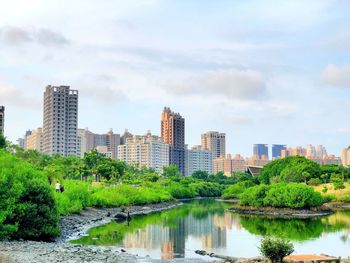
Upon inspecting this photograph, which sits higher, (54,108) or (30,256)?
(54,108)

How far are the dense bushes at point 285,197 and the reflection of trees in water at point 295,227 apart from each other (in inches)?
634

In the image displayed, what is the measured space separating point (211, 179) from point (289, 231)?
117653mm

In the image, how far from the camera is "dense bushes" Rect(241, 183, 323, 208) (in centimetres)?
8719

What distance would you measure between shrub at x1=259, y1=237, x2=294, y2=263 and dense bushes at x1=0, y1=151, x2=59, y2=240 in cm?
1849

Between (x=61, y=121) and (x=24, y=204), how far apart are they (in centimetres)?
15231

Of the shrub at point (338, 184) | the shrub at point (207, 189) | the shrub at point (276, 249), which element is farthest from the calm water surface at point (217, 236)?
the shrub at point (207, 189)

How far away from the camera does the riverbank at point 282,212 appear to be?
7988 centimetres

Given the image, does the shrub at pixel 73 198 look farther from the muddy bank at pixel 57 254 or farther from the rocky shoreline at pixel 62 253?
the muddy bank at pixel 57 254

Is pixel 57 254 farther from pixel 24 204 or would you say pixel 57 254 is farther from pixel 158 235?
pixel 158 235

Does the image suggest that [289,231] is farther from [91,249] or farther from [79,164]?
[79,164]

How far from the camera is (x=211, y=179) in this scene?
173000mm

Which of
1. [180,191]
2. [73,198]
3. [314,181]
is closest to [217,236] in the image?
[73,198]

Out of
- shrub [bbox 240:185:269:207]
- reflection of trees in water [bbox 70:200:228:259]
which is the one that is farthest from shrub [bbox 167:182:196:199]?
reflection of trees in water [bbox 70:200:228:259]

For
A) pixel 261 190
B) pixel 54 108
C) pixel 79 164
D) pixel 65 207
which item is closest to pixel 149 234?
pixel 65 207
